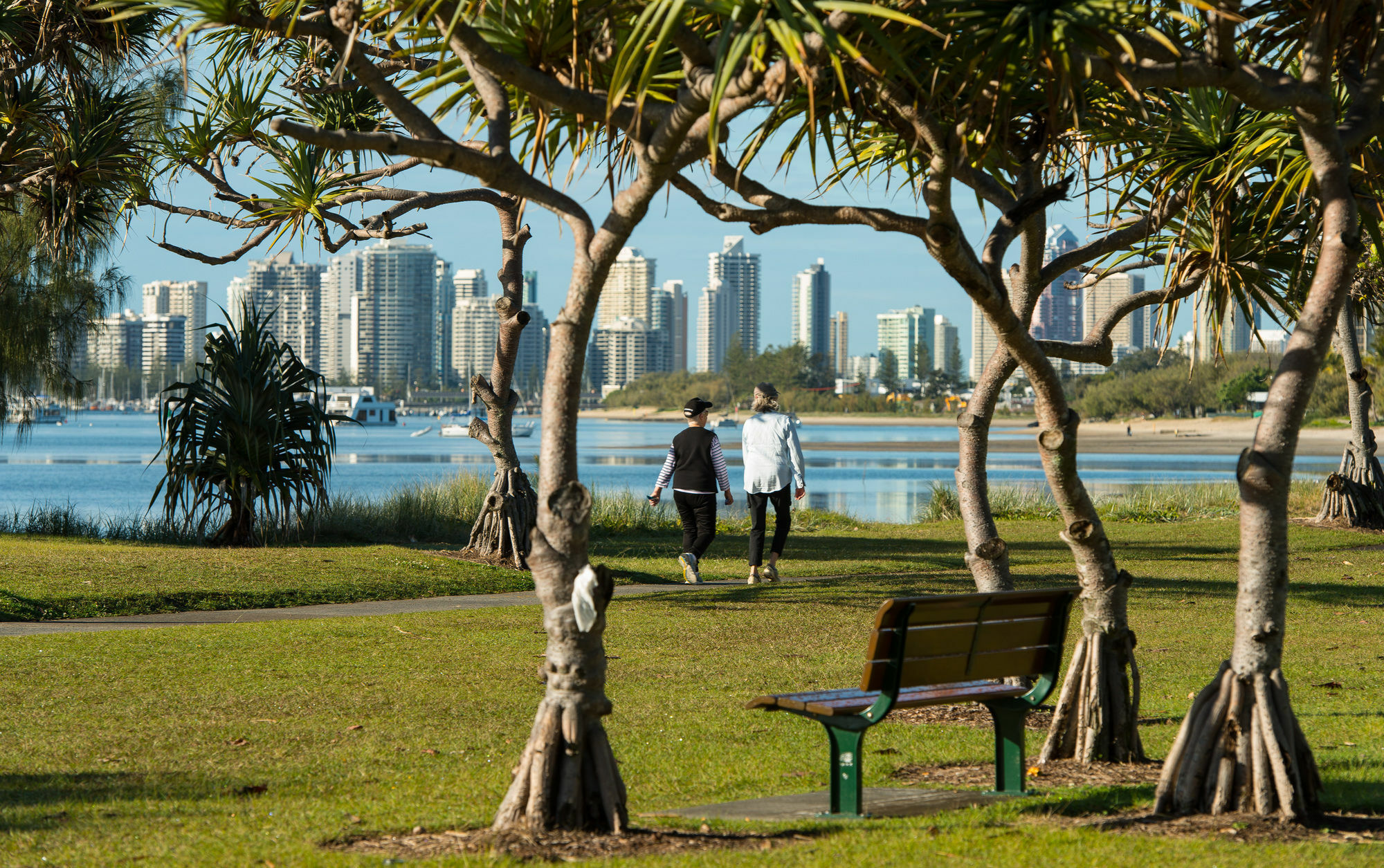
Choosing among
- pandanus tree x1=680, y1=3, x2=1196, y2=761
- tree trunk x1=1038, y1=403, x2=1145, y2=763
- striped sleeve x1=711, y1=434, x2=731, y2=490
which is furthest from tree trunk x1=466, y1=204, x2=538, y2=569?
tree trunk x1=1038, y1=403, x2=1145, y2=763

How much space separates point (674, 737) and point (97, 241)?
14.4 metres

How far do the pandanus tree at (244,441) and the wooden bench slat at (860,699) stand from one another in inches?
397

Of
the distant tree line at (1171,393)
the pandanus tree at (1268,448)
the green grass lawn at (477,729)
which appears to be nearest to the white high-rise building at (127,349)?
the distant tree line at (1171,393)

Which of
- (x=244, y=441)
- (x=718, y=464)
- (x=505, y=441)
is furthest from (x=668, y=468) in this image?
(x=244, y=441)

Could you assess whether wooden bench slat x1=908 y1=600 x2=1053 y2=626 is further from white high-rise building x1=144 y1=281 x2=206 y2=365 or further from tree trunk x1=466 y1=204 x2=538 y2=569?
white high-rise building x1=144 y1=281 x2=206 y2=365

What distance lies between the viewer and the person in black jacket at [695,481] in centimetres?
1172

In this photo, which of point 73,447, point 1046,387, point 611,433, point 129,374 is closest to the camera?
point 1046,387

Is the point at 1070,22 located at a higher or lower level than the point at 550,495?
higher

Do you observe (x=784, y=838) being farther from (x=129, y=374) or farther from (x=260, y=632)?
(x=129, y=374)

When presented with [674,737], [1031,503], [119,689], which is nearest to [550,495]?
[674,737]

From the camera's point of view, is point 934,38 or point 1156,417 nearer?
point 934,38

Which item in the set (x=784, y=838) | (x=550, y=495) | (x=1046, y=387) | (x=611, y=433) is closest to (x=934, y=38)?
(x=1046, y=387)

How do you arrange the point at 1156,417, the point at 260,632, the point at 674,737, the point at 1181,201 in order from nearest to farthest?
the point at 674,737, the point at 1181,201, the point at 260,632, the point at 1156,417

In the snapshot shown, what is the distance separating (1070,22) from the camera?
4.04m
